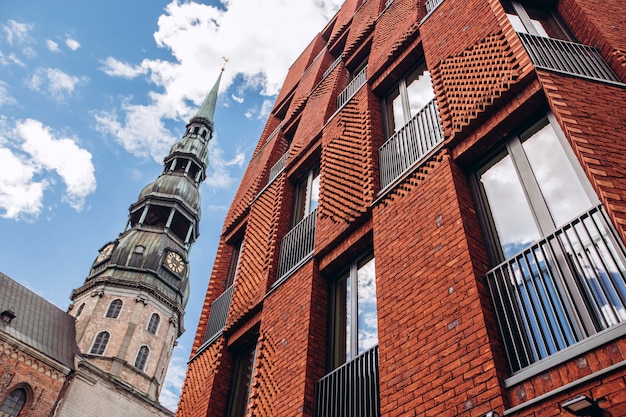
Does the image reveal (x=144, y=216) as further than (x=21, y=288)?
Yes

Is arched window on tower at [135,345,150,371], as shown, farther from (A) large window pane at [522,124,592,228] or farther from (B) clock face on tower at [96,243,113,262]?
(A) large window pane at [522,124,592,228]

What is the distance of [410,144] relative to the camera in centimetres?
751

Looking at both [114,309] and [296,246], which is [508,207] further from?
[114,309]

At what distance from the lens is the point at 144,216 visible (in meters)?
47.0

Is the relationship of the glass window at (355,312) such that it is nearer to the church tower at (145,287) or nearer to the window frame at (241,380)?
the window frame at (241,380)

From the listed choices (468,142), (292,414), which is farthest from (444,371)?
(468,142)

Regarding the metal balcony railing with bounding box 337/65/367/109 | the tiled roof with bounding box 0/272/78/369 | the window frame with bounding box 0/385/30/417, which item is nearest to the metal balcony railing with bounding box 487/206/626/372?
the metal balcony railing with bounding box 337/65/367/109

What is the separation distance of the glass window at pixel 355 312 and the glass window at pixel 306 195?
2544mm

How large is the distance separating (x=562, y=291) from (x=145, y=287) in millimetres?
→ 42180

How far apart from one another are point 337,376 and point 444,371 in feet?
6.45

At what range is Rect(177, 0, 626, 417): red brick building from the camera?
421cm


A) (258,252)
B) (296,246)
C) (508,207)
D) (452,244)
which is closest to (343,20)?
(258,252)

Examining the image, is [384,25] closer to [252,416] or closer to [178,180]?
[252,416]

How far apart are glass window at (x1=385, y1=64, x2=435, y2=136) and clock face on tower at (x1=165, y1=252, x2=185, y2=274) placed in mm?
38570
